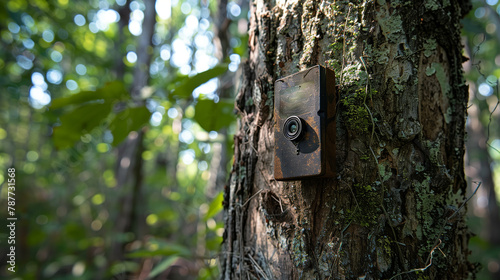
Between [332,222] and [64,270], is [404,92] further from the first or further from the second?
[64,270]

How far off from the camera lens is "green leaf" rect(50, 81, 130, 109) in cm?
103

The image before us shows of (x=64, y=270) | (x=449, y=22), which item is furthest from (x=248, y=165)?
(x=64, y=270)

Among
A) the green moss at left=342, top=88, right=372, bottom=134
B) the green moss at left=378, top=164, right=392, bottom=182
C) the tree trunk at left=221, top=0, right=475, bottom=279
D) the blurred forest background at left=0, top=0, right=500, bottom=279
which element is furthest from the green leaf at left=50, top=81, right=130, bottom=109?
the green moss at left=378, top=164, right=392, bottom=182

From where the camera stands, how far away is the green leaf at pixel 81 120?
1572 mm

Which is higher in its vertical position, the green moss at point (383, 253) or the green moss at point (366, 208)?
the green moss at point (366, 208)

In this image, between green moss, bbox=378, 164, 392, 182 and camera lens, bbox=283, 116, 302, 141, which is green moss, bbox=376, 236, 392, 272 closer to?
green moss, bbox=378, 164, 392, 182

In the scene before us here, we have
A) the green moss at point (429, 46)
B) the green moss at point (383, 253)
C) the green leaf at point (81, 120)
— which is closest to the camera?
the green moss at point (383, 253)

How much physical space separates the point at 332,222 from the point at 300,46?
507 mm

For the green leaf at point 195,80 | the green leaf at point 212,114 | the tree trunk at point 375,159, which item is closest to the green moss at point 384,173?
the tree trunk at point 375,159

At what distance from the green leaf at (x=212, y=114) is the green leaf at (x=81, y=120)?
1.46 ft

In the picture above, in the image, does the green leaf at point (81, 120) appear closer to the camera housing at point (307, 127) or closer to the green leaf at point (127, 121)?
the green leaf at point (127, 121)

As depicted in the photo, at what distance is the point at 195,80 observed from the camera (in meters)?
1.42

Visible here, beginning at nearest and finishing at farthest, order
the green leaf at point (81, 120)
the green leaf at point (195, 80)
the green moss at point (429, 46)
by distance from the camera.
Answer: the green moss at point (429, 46) → the green leaf at point (195, 80) → the green leaf at point (81, 120)

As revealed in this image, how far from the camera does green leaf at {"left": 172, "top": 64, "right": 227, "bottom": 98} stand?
1.41m
